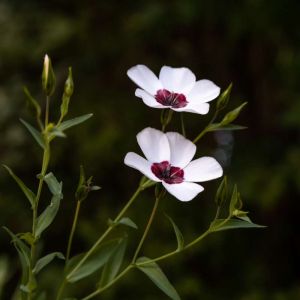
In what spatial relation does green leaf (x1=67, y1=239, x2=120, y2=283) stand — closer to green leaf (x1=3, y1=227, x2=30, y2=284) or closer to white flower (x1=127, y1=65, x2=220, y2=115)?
green leaf (x1=3, y1=227, x2=30, y2=284)

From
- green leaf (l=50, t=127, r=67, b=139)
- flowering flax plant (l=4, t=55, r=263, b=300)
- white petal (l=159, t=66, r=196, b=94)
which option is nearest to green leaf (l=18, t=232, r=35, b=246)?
flowering flax plant (l=4, t=55, r=263, b=300)

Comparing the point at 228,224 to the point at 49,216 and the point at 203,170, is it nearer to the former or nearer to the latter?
the point at 203,170

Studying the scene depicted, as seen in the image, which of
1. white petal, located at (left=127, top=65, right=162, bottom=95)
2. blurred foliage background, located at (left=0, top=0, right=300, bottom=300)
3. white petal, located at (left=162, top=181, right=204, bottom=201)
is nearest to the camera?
white petal, located at (left=162, top=181, right=204, bottom=201)

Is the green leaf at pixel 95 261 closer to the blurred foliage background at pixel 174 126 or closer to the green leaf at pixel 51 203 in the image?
the green leaf at pixel 51 203

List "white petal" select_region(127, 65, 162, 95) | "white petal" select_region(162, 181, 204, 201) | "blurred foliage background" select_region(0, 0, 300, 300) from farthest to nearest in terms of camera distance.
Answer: "blurred foliage background" select_region(0, 0, 300, 300) < "white petal" select_region(127, 65, 162, 95) < "white petal" select_region(162, 181, 204, 201)

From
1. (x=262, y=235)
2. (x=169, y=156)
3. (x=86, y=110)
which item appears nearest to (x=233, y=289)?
(x=262, y=235)

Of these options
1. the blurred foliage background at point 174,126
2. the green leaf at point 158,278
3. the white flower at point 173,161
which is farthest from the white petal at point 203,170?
the blurred foliage background at point 174,126

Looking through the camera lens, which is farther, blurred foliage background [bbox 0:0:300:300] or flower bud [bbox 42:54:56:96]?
blurred foliage background [bbox 0:0:300:300]
